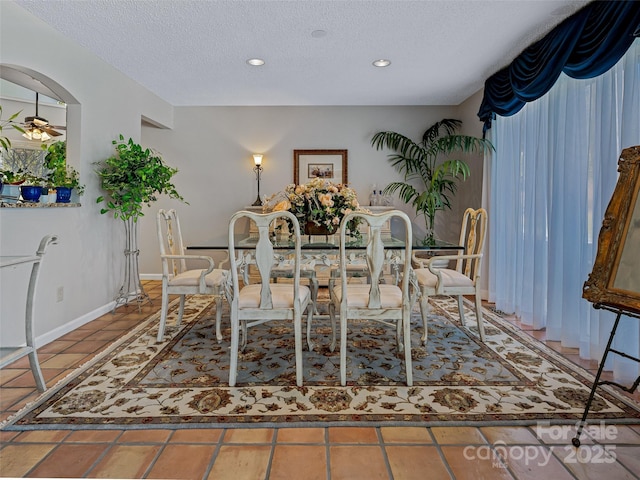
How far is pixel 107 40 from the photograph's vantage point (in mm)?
3119

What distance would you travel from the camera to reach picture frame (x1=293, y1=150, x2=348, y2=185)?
5.24 m

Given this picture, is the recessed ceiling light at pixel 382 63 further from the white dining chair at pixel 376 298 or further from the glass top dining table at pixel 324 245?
the white dining chair at pixel 376 298

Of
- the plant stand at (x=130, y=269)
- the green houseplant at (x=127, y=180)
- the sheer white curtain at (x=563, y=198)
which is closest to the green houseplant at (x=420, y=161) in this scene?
the sheer white curtain at (x=563, y=198)

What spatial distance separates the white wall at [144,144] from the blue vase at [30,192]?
0.11 m

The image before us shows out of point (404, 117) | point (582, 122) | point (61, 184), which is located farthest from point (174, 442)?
point (404, 117)

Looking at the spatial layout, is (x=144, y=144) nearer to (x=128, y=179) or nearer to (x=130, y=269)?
(x=128, y=179)

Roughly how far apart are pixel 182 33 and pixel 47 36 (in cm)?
105

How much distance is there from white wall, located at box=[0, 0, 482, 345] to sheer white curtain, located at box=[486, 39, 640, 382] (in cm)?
85

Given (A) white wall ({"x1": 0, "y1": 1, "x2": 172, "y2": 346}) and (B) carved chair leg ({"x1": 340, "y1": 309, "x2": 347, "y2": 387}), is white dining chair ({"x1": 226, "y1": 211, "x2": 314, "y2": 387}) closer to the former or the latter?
(B) carved chair leg ({"x1": 340, "y1": 309, "x2": 347, "y2": 387})

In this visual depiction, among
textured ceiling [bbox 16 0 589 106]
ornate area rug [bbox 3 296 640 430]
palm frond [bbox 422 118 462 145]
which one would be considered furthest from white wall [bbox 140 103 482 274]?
ornate area rug [bbox 3 296 640 430]

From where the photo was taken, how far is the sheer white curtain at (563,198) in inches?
91.7

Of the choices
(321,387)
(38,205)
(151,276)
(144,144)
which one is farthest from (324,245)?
(144,144)

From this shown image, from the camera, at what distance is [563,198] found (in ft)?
9.27

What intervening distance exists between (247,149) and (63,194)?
2.71 metres
